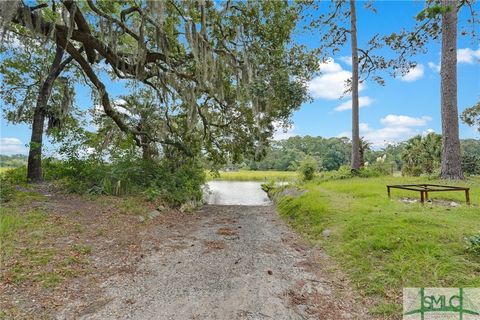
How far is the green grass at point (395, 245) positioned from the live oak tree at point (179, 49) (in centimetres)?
436

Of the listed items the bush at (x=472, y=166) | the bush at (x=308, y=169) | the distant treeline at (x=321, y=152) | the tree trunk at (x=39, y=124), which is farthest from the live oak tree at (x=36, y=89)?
the distant treeline at (x=321, y=152)

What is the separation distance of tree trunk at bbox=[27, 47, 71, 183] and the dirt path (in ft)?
18.2

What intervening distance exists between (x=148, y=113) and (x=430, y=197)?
9078 millimetres

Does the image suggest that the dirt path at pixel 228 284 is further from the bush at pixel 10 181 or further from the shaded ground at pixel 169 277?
the bush at pixel 10 181

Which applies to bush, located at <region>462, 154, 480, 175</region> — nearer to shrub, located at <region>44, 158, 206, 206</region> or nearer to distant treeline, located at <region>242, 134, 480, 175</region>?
shrub, located at <region>44, 158, 206, 206</region>

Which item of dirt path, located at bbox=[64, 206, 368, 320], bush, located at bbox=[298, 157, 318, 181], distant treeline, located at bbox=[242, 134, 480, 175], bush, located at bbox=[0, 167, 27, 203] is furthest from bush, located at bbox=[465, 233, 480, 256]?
distant treeline, located at bbox=[242, 134, 480, 175]

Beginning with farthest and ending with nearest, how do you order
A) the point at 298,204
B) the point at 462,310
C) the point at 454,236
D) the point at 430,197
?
1. the point at 298,204
2. the point at 430,197
3. the point at 454,236
4. the point at 462,310

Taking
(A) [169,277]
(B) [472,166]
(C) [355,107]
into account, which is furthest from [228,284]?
(B) [472,166]

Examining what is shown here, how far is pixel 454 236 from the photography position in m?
3.65

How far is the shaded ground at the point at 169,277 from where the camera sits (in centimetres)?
262

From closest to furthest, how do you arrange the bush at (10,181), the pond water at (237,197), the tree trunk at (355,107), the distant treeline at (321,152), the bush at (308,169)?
the bush at (10,181), the tree trunk at (355,107), the pond water at (237,197), the bush at (308,169), the distant treeline at (321,152)

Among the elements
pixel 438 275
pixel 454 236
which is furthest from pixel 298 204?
pixel 438 275

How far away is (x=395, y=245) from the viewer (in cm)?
364

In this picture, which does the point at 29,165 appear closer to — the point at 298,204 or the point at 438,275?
the point at 298,204
